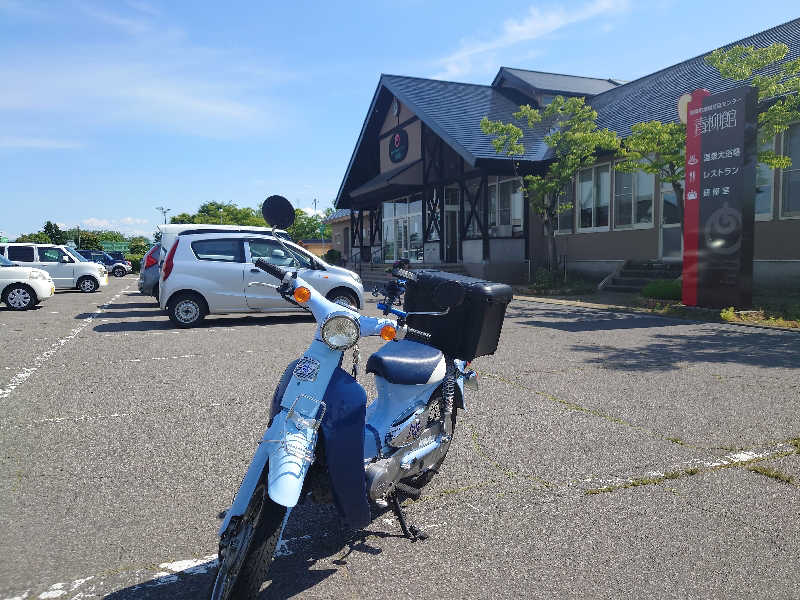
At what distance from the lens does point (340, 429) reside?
104 inches

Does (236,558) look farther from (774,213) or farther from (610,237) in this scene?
(610,237)

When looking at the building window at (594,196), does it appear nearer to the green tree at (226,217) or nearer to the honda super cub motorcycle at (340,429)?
the honda super cub motorcycle at (340,429)

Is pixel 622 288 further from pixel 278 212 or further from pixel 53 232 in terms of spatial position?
pixel 53 232

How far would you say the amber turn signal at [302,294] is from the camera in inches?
106

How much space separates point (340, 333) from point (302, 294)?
0.27 meters

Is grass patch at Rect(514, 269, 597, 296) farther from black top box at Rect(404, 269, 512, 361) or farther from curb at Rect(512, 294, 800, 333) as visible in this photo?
black top box at Rect(404, 269, 512, 361)

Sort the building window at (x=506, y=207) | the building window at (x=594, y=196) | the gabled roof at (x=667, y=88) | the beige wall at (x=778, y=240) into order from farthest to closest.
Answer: the building window at (x=506, y=207) < the building window at (x=594, y=196) < the gabled roof at (x=667, y=88) < the beige wall at (x=778, y=240)

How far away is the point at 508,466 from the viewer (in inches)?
159

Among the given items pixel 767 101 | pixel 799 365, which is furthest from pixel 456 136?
pixel 799 365

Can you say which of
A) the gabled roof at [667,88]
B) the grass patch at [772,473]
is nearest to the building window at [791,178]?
the gabled roof at [667,88]

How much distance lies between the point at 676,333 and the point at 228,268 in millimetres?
7931

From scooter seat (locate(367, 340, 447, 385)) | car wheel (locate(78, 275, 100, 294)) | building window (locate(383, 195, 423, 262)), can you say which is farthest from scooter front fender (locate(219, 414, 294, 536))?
building window (locate(383, 195, 423, 262))

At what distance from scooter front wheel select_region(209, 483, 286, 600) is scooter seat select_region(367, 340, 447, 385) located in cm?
92

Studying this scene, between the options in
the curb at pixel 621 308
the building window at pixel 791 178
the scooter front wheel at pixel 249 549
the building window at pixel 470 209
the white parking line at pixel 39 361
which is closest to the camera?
the scooter front wheel at pixel 249 549
